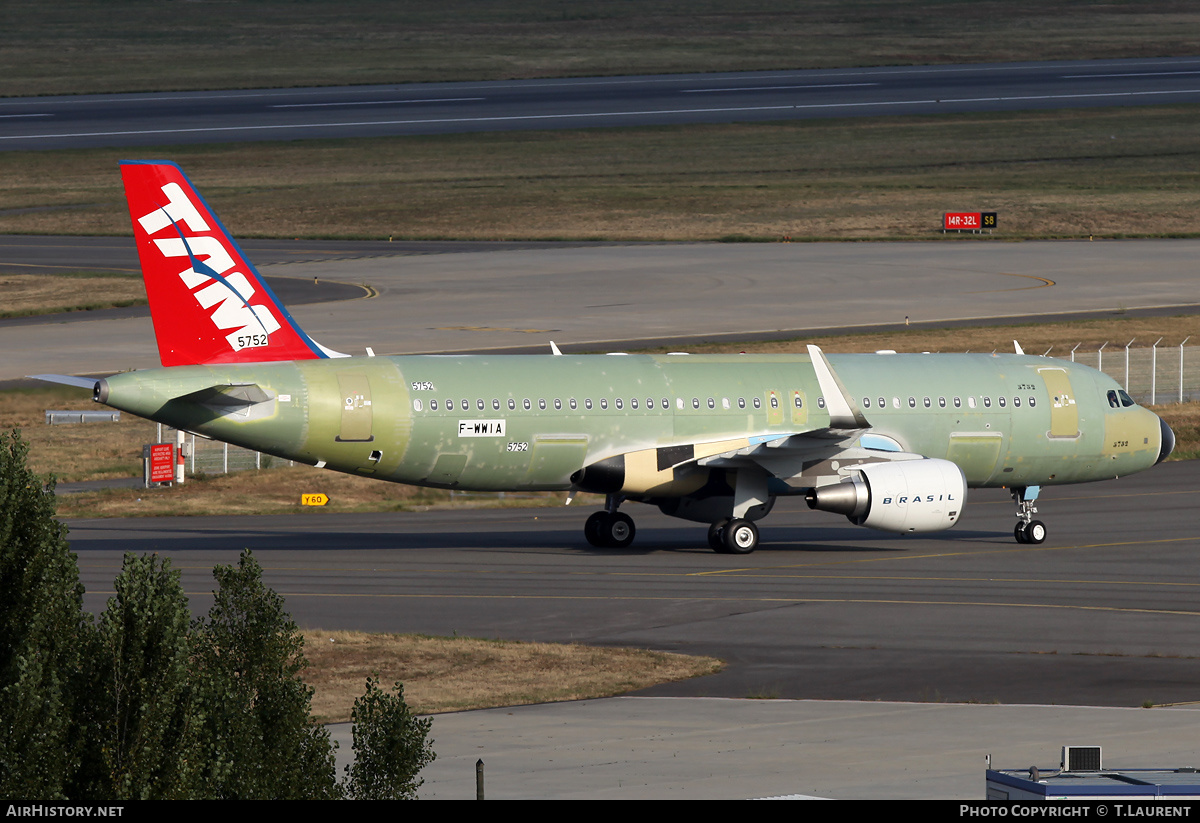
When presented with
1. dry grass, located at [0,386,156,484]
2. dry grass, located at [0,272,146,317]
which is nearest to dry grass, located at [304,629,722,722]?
dry grass, located at [0,386,156,484]

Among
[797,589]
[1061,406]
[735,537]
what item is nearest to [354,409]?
[735,537]

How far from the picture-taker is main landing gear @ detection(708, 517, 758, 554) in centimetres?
4712

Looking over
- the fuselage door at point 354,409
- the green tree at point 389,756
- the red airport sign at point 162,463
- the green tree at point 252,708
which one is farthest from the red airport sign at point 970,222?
the green tree at point 389,756

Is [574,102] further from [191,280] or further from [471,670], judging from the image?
[471,670]

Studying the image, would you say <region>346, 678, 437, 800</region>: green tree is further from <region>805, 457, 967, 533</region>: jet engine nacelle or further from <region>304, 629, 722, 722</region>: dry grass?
<region>805, 457, 967, 533</region>: jet engine nacelle

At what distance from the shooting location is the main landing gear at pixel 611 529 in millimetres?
48938

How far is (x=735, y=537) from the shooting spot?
4709 cm

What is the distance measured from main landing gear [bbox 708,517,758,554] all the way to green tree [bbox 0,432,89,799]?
31.7 metres

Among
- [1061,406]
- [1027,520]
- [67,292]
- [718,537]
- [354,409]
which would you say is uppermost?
[67,292]

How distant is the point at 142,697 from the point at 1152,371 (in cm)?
6174

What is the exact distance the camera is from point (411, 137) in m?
150

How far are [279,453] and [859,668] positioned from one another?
54.6 ft

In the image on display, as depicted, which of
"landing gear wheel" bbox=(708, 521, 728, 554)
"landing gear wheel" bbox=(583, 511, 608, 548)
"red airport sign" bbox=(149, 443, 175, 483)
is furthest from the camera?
"red airport sign" bbox=(149, 443, 175, 483)

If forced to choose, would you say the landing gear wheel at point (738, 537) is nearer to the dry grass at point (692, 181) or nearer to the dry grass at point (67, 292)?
the dry grass at point (67, 292)
